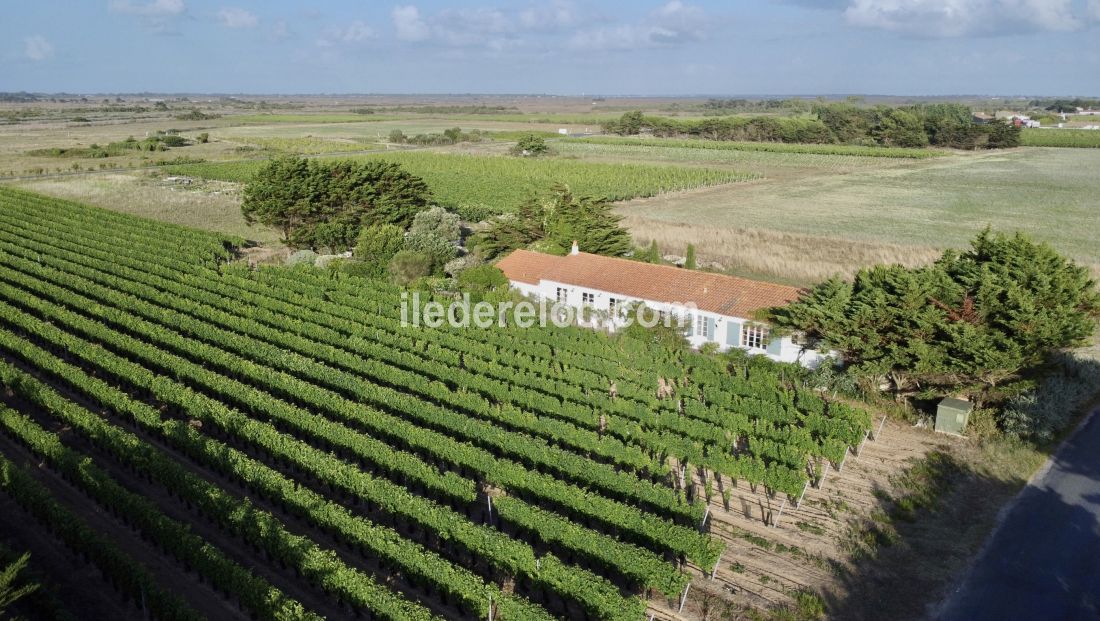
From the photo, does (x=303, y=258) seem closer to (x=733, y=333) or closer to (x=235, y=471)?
(x=733, y=333)

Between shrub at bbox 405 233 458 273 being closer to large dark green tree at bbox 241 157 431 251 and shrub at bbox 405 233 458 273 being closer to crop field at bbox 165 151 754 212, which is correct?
large dark green tree at bbox 241 157 431 251

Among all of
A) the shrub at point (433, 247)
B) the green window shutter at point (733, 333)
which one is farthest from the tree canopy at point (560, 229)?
the green window shutter at point (733, 333)

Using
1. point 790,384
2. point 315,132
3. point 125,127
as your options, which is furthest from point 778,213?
point 125,127

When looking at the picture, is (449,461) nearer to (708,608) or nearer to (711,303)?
(708,608)

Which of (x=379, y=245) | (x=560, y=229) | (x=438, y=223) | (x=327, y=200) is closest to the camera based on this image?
(x=560, y=229)

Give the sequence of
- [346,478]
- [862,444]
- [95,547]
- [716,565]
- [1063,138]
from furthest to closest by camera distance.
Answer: [1063,138] < [862,444] < [346,478] < [716,565] < [95,547]

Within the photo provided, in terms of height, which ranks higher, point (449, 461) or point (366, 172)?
point (366, 172)

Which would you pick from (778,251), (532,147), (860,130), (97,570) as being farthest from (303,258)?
(860,130)
